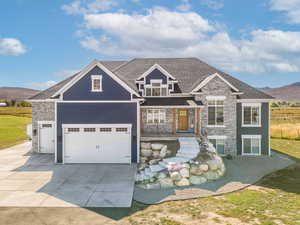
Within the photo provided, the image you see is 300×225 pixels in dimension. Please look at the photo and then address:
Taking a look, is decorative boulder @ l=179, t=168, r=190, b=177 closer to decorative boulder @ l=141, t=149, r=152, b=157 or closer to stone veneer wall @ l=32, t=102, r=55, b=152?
decorative boulder @ l=141, t=149, r=152, b=157

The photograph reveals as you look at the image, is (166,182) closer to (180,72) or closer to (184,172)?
(184,172)

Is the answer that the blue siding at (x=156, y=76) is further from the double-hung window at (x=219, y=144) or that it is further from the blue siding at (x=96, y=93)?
the double-hung window at (x=219, y=144)

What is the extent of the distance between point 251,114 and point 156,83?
8.72m

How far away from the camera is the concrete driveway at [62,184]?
984 cm

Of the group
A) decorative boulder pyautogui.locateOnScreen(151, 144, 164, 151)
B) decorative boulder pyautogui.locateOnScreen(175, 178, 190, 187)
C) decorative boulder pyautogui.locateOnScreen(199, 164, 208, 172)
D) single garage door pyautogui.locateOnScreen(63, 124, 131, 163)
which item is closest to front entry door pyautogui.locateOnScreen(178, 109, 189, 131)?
decorative boulder pyautogui.locateOnScreen(151, 144, 164, 151)

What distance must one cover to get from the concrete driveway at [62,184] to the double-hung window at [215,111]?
795cm

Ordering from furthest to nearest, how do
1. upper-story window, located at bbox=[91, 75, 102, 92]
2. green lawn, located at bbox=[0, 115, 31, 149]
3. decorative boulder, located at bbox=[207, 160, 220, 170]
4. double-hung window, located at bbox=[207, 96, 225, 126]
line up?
green lawn, located at bbox=[0, 115, 31, 149]
double-hung window, located at bbox=[207, 96, 225, 126]
upper-story window, located at bbox=[91, 75, 102, 92]
decorative boulder, located at bbox=[207, 160, 220, 170]

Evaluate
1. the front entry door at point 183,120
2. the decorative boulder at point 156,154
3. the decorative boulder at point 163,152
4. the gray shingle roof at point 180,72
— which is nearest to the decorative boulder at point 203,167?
the decorative boulder at point 163,152

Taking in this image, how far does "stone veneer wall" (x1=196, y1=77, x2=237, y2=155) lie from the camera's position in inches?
718

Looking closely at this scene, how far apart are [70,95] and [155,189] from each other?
936 cm

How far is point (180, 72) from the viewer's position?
22.4 meters

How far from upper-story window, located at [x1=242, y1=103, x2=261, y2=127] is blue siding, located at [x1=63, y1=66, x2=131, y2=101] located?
1033 centimetres

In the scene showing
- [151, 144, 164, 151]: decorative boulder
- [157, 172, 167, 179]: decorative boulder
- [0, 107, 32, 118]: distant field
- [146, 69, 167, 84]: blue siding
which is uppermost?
[146, 69, 167, 84]: blue siding

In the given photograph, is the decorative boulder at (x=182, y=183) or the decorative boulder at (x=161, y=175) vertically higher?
the decorative boulder at (x=161, y=175)
